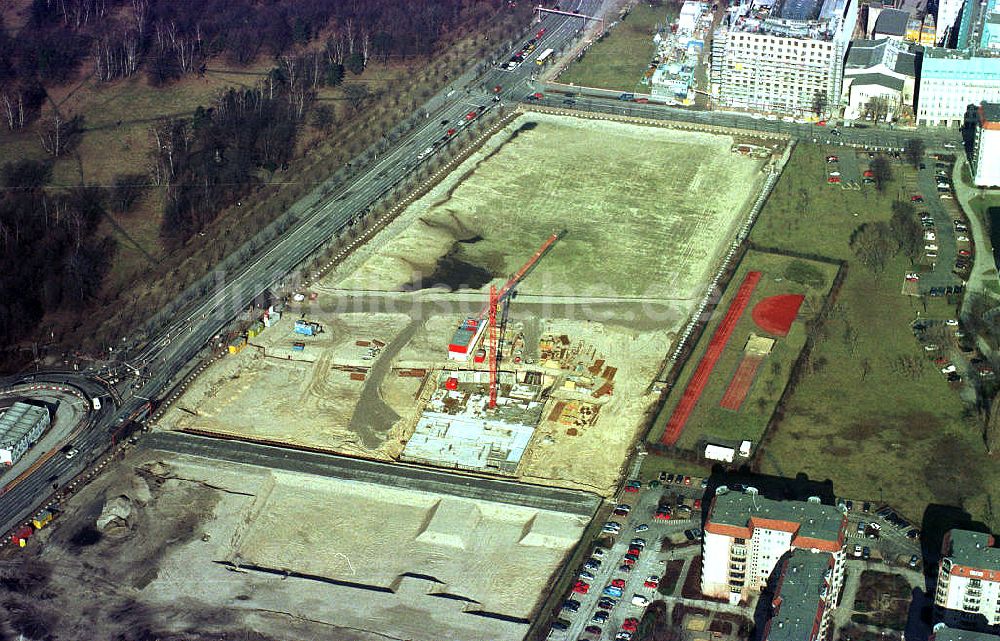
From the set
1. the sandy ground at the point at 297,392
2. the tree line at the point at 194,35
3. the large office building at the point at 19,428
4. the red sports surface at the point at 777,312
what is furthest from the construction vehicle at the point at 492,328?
the tree line at the point at 194,35

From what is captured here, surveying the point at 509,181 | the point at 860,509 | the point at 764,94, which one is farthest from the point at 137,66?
the point at 860,509

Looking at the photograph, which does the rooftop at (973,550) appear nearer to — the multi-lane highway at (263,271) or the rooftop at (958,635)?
the rooftop at (958,635)

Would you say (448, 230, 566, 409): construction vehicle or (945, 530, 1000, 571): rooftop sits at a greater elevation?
(945, 530, 1000, 571): rooftop

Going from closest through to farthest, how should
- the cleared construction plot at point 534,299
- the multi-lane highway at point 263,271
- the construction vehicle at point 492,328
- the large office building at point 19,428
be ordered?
the large office building at point 19,428, the multi-lane highway at point 263,271, the cleared construction plot at point 534,299, the construction vehicle at point 492,328

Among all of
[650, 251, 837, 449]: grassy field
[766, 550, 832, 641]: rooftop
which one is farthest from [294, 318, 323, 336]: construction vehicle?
[766, 550, 832, 641]: rooftop

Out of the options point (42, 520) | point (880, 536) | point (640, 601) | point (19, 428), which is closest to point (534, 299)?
point (640, 601)

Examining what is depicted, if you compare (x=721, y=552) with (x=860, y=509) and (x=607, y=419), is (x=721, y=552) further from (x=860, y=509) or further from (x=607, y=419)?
(x=607, y=419)

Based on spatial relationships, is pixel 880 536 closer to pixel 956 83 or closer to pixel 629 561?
pixel 629 561

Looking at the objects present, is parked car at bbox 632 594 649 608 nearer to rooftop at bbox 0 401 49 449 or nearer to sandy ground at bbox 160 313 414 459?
sandy ground at bbox 160 313 414 459
